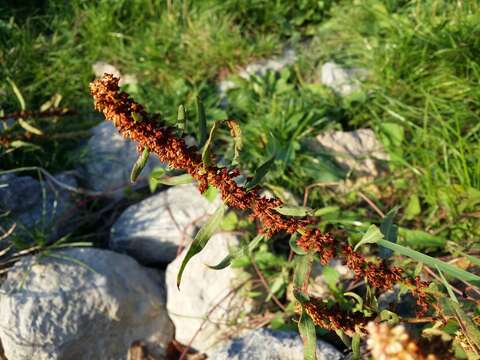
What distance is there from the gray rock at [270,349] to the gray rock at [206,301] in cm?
40

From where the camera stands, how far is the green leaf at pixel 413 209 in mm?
2766

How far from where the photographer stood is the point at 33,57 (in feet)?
12.5

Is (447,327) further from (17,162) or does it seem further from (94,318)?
(17,162)

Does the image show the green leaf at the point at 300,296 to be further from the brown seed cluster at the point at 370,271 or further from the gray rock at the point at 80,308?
the gray rock at the point at 80,308

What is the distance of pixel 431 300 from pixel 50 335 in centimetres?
169

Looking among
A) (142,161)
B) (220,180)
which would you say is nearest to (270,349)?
(220,180)

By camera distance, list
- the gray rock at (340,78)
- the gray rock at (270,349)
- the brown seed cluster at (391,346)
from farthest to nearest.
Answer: the gray rock at (340,78) → the gray rock at (270,349) → the brown seed cluster at (391,346)

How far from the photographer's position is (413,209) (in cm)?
277

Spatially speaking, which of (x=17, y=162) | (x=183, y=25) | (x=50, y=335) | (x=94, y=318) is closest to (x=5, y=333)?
(x=50, y=335)

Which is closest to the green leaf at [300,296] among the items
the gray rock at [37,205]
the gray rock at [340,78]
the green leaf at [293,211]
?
the green leaf at [293,211]

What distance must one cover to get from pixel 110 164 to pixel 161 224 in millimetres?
609

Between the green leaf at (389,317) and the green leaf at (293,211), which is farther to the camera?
the green leaf at (389,317)

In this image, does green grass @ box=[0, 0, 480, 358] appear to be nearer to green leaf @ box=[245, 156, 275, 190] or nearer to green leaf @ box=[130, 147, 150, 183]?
green leaf @ box=[245, 156, 275, 190]

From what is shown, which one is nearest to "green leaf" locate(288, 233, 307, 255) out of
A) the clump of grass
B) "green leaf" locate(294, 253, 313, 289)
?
"green leaf" locate(294, 253, 313, 289)
